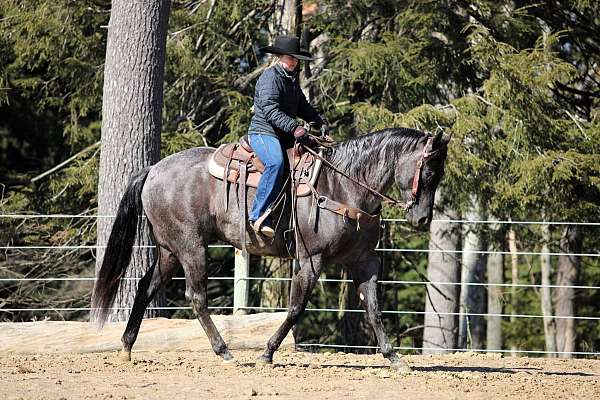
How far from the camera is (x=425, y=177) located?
7539 mm

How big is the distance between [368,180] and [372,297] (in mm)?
1015

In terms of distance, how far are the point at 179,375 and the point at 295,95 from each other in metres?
2.61

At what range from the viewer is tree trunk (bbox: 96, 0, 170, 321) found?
10.5 m

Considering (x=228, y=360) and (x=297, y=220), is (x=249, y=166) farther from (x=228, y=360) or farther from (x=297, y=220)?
(x=228, y=360)

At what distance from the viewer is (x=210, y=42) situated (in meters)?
13.5

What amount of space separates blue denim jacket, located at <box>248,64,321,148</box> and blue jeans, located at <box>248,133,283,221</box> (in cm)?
11

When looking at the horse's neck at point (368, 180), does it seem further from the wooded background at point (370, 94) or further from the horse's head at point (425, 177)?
the wooded background at point (370, 94)

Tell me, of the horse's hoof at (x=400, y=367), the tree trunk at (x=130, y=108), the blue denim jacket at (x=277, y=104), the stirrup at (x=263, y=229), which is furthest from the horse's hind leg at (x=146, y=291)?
the horse's hoof at (x=400, y=367)

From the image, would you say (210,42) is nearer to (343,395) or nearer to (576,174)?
(576,174)

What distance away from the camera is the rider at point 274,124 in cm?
780

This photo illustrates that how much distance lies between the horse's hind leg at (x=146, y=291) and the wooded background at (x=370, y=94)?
244 centimetres

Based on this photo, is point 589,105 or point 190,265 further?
point 589,105

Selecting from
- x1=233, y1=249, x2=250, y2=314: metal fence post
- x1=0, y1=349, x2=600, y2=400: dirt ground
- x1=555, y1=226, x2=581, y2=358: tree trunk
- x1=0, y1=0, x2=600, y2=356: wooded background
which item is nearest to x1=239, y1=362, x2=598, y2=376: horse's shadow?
x1=0, y1=349, x2=600, y2=400: dirt ground

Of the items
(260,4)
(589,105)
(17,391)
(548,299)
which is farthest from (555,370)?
(548,299)
